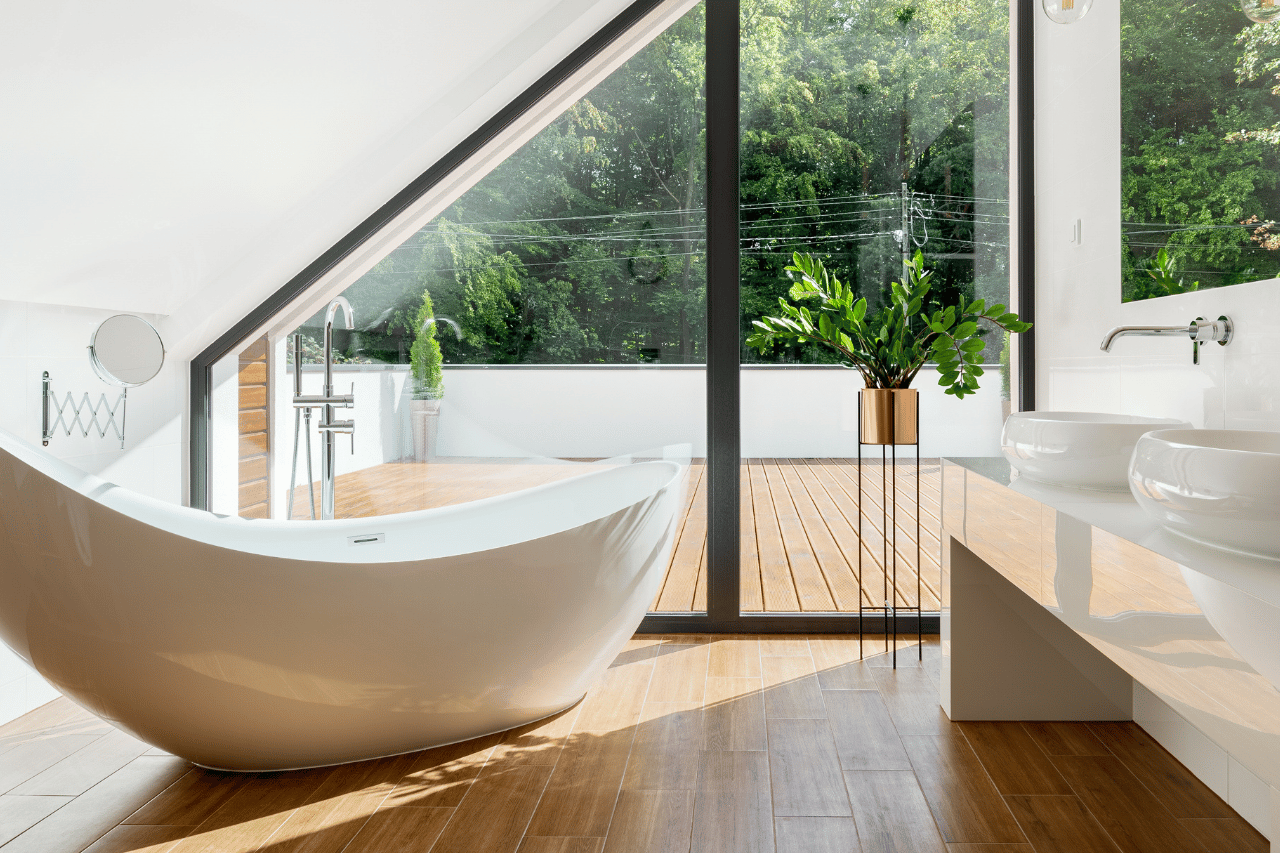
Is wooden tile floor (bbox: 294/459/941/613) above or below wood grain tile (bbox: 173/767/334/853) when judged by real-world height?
above

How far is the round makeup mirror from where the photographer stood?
257 centimetres

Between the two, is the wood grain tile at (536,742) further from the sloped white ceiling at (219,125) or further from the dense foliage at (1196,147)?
the dense foliage at (1196,147)

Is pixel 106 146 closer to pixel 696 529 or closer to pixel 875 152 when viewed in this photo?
pixel 696 529

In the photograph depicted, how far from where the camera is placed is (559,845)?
181 centimetres

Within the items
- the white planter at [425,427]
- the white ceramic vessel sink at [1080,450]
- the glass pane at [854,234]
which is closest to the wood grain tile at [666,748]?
the glass pane at [854,234]

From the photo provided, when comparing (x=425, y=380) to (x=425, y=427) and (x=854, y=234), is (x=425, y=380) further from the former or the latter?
(x=854, y=234)

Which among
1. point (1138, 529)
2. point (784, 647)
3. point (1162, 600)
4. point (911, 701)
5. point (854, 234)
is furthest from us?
point (854, 234)

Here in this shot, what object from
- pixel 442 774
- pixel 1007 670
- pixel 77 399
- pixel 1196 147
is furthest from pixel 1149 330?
pixel 77 399

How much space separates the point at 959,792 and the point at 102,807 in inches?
77.6

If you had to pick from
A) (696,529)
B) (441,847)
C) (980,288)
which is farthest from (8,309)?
(980,288)

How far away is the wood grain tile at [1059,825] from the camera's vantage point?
5.80 feet

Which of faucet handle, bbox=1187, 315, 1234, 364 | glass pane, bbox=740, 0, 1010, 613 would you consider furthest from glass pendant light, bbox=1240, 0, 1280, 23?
glass pane, bbox=740, 0, 1010, 613

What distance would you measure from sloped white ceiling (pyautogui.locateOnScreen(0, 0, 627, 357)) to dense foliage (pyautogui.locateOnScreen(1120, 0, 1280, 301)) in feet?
5.76

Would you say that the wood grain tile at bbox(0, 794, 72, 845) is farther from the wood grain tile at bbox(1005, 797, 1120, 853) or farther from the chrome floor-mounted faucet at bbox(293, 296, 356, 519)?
the wood grain tile at bbox(1005, 797, 1120, 853)
